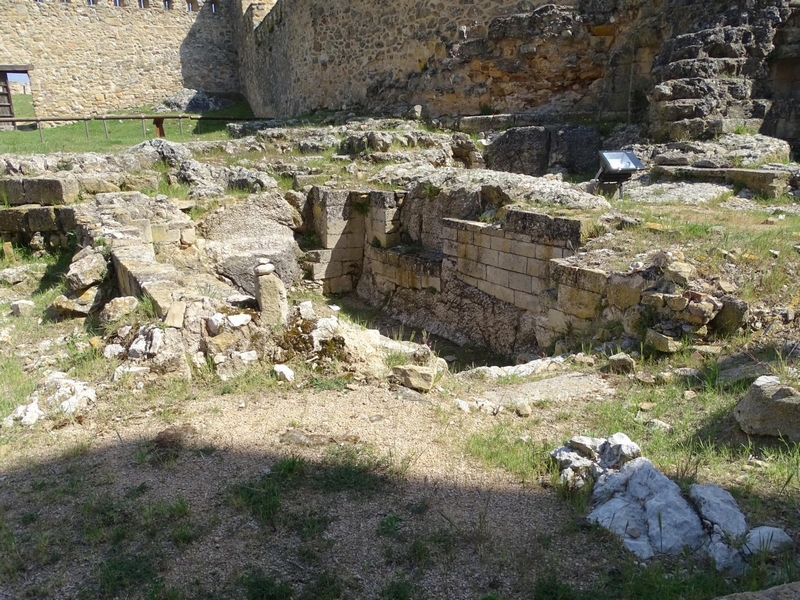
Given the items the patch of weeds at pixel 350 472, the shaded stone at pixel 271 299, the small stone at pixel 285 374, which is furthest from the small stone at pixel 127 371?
the patch of weeds at pixel 350 472

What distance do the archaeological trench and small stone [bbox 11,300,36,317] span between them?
41 mm

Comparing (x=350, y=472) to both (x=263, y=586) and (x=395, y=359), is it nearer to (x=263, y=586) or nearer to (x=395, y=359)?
(x=263, y=586)

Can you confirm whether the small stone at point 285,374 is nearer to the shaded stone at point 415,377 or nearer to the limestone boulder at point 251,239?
the shaded stone at point 415,377

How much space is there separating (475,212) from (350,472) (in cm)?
540

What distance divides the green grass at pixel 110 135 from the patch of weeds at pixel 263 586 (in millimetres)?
10935

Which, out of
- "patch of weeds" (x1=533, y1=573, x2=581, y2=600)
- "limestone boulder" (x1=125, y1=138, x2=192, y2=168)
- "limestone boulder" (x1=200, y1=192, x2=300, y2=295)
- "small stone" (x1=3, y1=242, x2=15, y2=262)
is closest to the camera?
"patch of weeds" (x1=533, y1=573, x2=581, y2=600)

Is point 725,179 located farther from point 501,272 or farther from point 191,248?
point 191,248

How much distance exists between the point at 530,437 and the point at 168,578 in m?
2.23

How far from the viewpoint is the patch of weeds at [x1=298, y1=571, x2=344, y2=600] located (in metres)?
2.48

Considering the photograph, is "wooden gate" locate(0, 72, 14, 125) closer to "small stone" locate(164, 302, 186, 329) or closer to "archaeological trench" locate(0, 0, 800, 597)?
"archaeological trench" locate(0, 0, 800, 597)

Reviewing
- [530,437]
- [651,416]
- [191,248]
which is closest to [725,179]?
[651,416]

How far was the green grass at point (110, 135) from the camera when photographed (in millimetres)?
12039

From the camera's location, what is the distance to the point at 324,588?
8.29 ft

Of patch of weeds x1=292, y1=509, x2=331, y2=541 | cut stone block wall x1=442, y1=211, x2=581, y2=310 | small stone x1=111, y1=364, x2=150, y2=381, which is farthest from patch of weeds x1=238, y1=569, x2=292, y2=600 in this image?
cut stone block wall x1=442, y1=211, x2=581, y2=310
